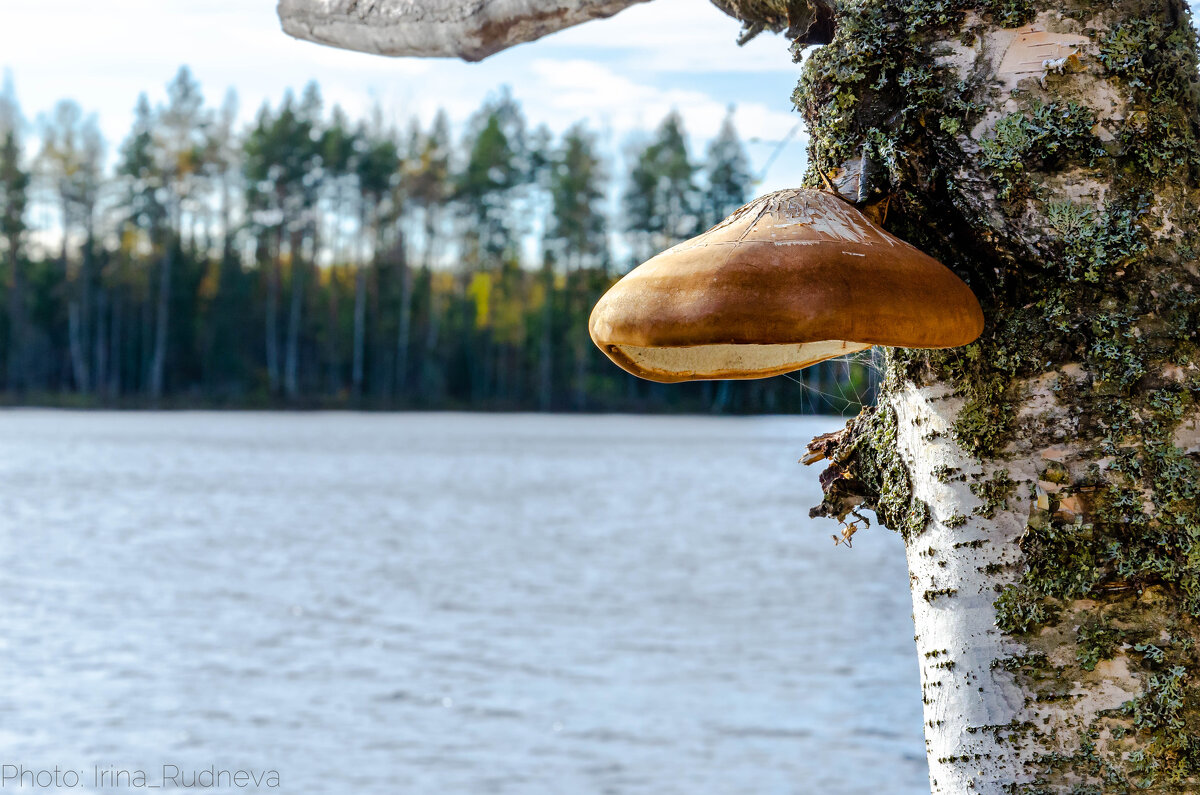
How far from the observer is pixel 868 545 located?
729 inches

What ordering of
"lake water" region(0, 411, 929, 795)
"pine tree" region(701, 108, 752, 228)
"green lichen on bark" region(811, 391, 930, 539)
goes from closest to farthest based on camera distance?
"green lichen on bark" region(811, 391, 930, 539), "lake water" region(0, 411, 929, 795), "pine tree" region(701, 108, 752, 228)

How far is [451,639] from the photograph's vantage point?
35.4 feet

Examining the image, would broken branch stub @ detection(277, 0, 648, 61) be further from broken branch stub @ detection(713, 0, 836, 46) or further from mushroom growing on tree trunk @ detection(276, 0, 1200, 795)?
mushroom growing on tree trunk @ detection(276, 0, 1200, 795)

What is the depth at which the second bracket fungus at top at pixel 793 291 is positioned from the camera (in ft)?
3.83

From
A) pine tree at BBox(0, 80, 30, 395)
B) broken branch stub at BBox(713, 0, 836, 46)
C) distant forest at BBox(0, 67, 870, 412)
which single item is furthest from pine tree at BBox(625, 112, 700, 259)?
broken branch stub at BBox(713, 0, 836, 46)

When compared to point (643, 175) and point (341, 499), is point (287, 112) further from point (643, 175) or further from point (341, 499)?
point (341, 499)

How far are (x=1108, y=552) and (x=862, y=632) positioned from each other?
10.7 meters

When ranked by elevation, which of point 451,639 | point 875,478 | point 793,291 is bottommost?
point 451,639

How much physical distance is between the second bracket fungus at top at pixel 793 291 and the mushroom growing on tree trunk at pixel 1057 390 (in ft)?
0.39

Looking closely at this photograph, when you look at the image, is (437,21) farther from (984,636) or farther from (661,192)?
(661,192)

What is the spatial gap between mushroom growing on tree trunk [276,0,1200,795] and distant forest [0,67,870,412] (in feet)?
179

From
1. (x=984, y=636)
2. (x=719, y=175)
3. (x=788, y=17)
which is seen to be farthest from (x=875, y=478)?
(x=719, y=175)

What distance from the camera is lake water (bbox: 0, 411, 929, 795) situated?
7.52 m

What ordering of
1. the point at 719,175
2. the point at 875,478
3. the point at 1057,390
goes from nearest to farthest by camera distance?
the point at 1057,390, the point at 875,478, the point at 719,175
